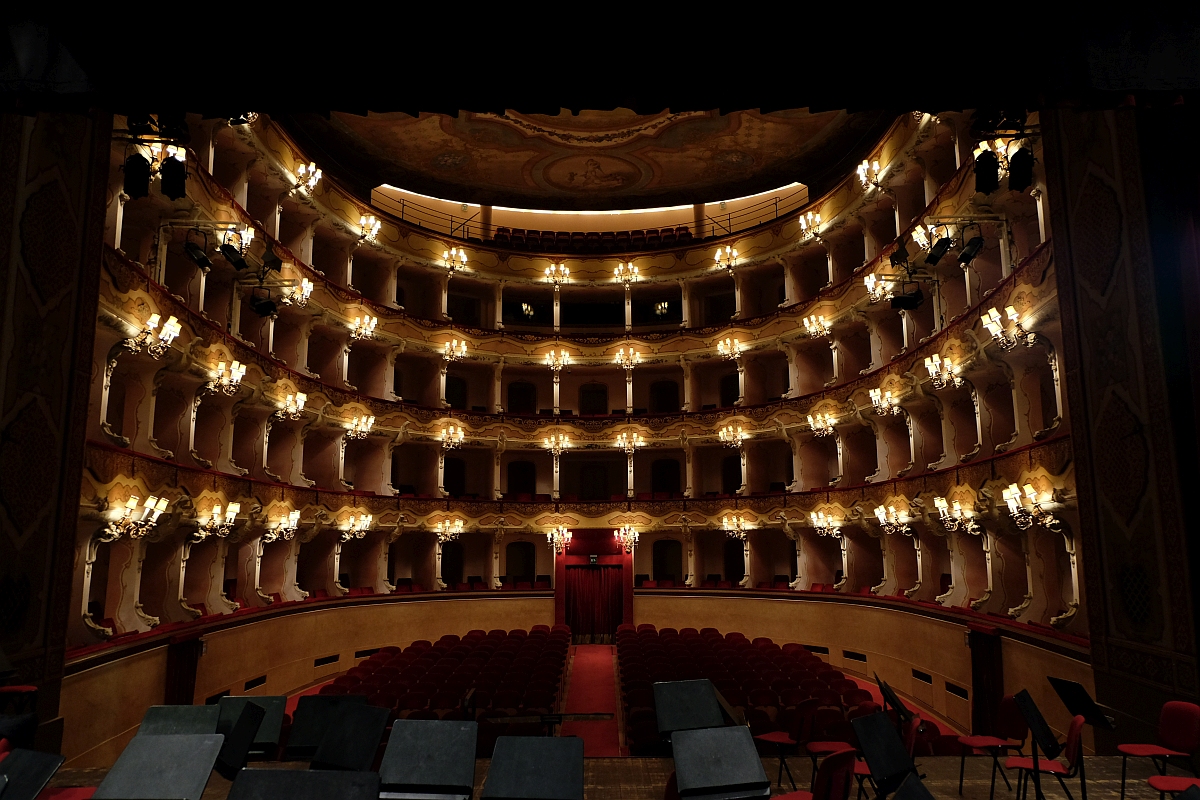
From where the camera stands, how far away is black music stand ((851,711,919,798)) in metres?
6.16

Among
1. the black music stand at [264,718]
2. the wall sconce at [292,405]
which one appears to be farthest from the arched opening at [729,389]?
the black music stand at [264,718]

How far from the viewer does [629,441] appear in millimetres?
30109

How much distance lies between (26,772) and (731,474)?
28054 millimetres

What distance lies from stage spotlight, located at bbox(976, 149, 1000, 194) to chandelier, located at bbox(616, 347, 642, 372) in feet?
65.4

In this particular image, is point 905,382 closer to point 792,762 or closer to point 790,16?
point 792,762

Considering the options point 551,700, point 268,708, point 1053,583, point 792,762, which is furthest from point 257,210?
point 1053,583

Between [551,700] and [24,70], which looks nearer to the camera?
[24,70]

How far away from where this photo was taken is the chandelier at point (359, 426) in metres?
25.0

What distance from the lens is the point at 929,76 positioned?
539 centimetres

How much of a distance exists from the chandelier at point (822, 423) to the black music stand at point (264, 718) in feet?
66.4

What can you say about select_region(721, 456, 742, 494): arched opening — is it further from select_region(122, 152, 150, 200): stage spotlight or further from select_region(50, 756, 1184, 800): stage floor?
select_region(122, 152, 150, 200): stage spotlight

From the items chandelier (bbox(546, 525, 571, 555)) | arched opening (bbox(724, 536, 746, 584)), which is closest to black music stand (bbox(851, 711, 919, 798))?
chandelier (bbox(546, 525, 571, 555))

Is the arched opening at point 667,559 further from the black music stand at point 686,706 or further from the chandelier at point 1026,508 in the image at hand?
the black music stand at point 686,706

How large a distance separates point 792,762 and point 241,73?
9.48 meters
